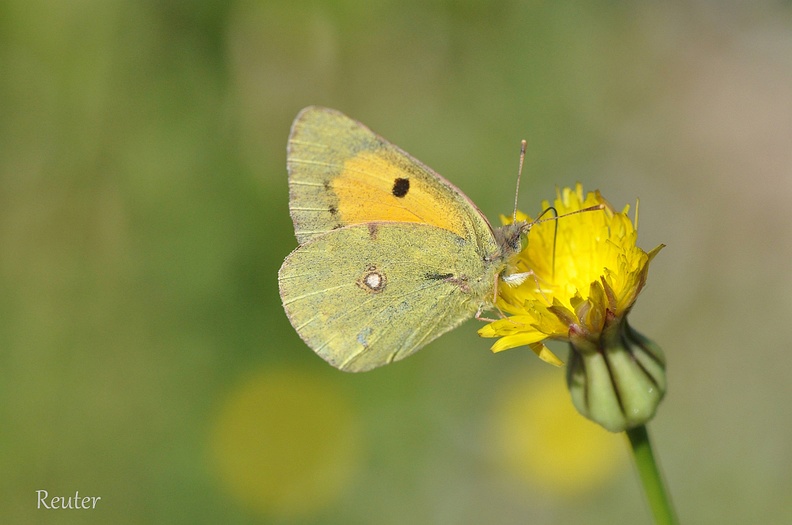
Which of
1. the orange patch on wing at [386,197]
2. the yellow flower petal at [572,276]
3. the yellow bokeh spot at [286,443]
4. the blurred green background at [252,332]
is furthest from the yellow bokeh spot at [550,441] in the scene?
the orange patch on wing at [386,197]

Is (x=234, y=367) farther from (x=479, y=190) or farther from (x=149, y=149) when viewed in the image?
(x=479, y=190)

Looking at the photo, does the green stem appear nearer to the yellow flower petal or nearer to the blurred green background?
the yellow flower petal

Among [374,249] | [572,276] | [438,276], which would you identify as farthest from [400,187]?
[572,276]
